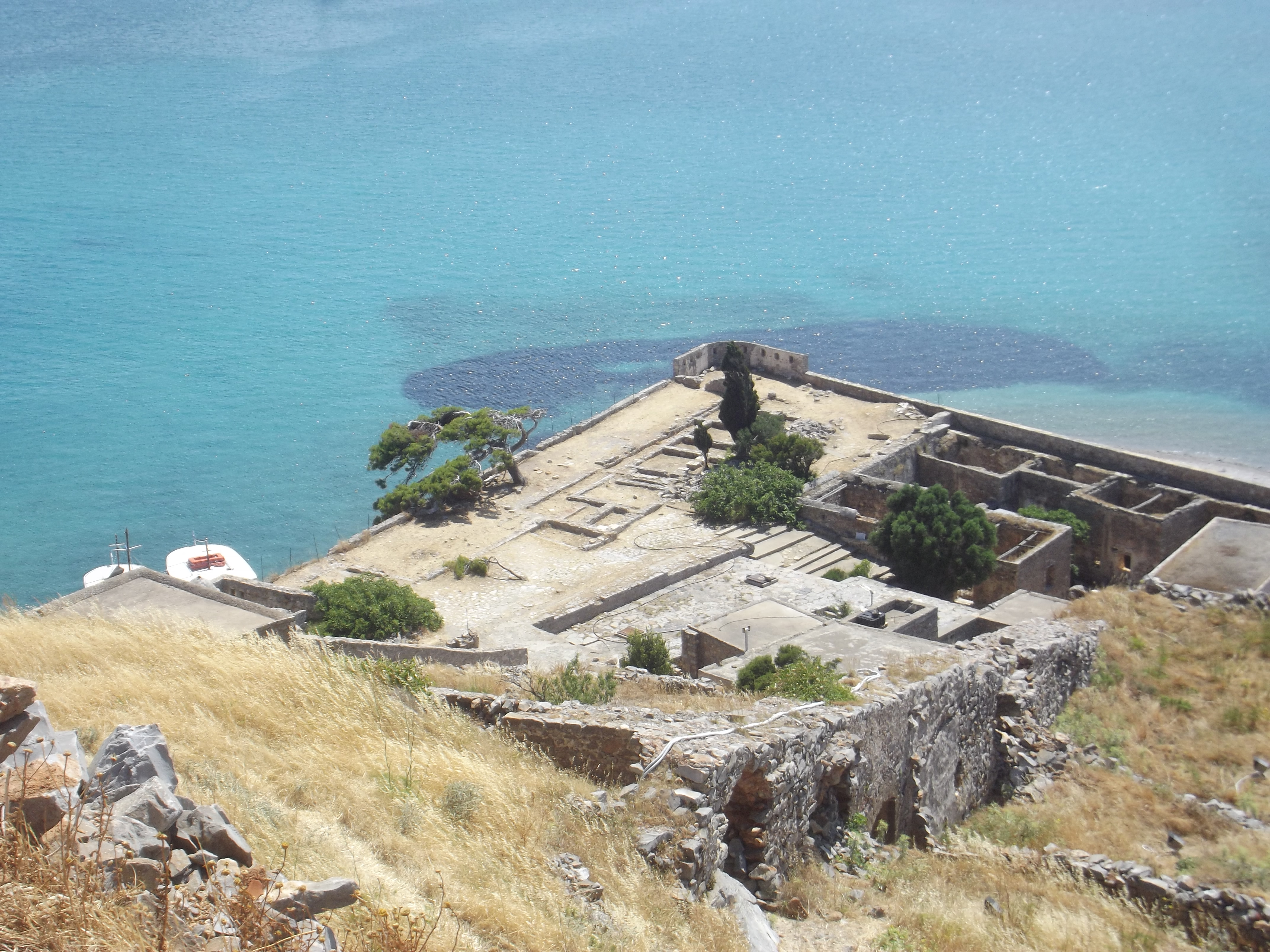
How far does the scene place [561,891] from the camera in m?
8.88

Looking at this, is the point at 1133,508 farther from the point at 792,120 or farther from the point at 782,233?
the point at 792,120

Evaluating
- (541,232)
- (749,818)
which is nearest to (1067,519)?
(749,818)

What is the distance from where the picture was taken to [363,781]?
33.0 feet

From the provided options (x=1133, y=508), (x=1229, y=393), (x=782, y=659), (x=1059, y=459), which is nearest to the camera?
(x=782, y=659)

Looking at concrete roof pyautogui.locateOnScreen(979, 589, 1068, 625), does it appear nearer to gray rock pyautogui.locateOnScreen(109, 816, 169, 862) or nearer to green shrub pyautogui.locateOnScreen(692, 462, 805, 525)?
green shrub pyautogui.locateOnScreen(692, 462, 805, 525)

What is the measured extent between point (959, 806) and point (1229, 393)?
182 ft

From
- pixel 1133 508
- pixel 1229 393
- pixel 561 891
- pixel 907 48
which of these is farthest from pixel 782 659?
pixel 907 48

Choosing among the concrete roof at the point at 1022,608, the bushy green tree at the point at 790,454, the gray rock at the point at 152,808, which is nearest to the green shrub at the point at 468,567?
the bushy green tree at the point at 790,454

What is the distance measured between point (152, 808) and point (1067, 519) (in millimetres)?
32372

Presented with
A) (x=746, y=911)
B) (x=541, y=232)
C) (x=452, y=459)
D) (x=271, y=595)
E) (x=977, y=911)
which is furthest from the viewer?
(x=541, y=232)

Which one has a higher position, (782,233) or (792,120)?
(792,120)

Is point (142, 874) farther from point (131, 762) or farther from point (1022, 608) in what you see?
point (1022, 608)

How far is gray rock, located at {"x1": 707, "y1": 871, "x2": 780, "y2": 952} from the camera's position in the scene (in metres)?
9.58

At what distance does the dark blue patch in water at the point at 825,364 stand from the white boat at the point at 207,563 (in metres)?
19.2
